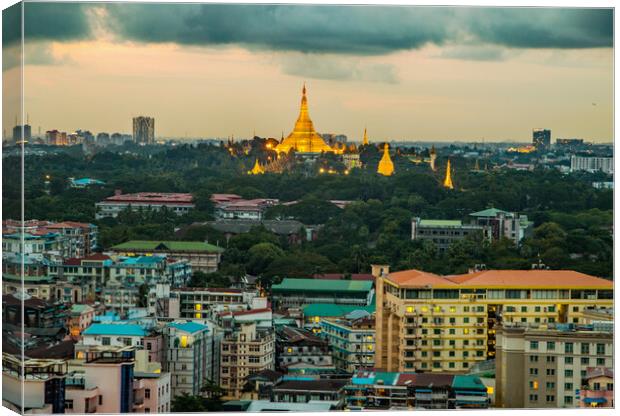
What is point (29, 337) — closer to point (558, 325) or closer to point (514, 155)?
point (558, 325)

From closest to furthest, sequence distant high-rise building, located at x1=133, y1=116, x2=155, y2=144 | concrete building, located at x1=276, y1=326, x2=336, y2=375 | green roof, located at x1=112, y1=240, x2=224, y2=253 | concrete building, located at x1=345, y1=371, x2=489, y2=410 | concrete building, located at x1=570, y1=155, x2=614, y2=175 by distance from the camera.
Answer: concrete building, located at x1=345, y1=371, x2=489, y2=410
concrete building, located at x1=276, y1=326, x2=336, y2=375
green roof, located at x1=112, y1=240, x2=224, y2=253
concrete building, located at x1=570, y1=155, x2=614, y2=175
distant high-rise building, located at x1=133, y1=116, x2=155, y2=144

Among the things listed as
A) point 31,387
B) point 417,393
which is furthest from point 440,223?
point 31,387

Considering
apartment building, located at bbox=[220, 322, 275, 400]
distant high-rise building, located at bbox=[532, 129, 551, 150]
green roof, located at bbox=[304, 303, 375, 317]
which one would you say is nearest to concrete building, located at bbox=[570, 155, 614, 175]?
distant high-rise building, located at bbox=[532, 129, 551, 150]

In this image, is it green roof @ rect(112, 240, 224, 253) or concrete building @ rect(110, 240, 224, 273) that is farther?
green roof @ rect(112, 240, 224, 253)

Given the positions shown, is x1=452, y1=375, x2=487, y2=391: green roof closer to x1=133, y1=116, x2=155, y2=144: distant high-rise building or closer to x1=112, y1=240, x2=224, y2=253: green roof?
x1=112, y1=240, x2=224, y2=253: green roof

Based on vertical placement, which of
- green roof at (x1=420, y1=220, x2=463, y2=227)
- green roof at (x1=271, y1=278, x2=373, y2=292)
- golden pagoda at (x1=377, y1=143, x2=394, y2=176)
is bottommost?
green roof at (x1=271, y1=278, x2=373, y2=292)

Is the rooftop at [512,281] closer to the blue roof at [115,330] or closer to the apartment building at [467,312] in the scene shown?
the apartment building at [467,312]

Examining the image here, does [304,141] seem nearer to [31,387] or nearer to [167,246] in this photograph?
[167,246]

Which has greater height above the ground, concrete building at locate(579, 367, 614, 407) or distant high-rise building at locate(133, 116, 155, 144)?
distant high-rise building at locate(133, 116, 155, 144)
